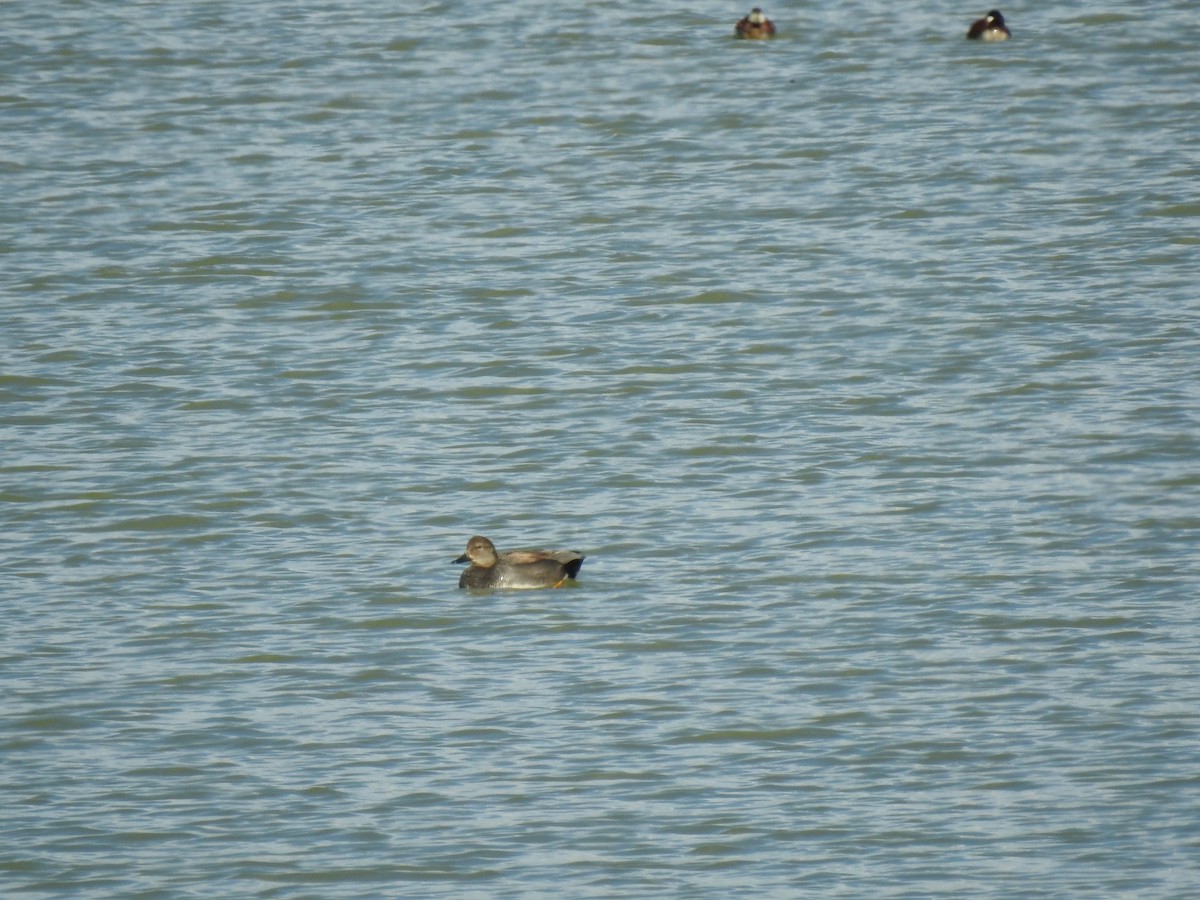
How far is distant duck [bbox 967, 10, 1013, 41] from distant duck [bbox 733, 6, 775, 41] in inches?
95.7

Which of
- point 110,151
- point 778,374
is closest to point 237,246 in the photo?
point 110,151

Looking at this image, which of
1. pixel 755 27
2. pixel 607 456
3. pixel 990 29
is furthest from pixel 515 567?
pixel 755 27

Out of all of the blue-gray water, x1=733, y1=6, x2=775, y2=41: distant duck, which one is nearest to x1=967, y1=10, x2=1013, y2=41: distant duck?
the blue-gray water

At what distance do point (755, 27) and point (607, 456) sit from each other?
1267cm

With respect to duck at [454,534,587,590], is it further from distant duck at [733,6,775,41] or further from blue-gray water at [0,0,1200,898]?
distant duck at [733,6,775,41]

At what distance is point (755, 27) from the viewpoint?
2664 centimetres

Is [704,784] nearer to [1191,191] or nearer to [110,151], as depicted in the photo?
[1191,191]

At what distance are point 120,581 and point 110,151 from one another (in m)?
11.4

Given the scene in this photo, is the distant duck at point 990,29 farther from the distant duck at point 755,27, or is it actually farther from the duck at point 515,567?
the duck at point 515,567

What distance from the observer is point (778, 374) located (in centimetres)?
1692

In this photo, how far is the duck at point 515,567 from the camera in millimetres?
12594

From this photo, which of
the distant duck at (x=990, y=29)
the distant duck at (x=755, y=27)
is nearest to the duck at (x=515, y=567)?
the distant duck at (x=990, y=29)

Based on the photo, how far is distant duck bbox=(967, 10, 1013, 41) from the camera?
25.5 metres

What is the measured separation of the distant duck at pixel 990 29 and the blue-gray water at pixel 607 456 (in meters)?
0.18
